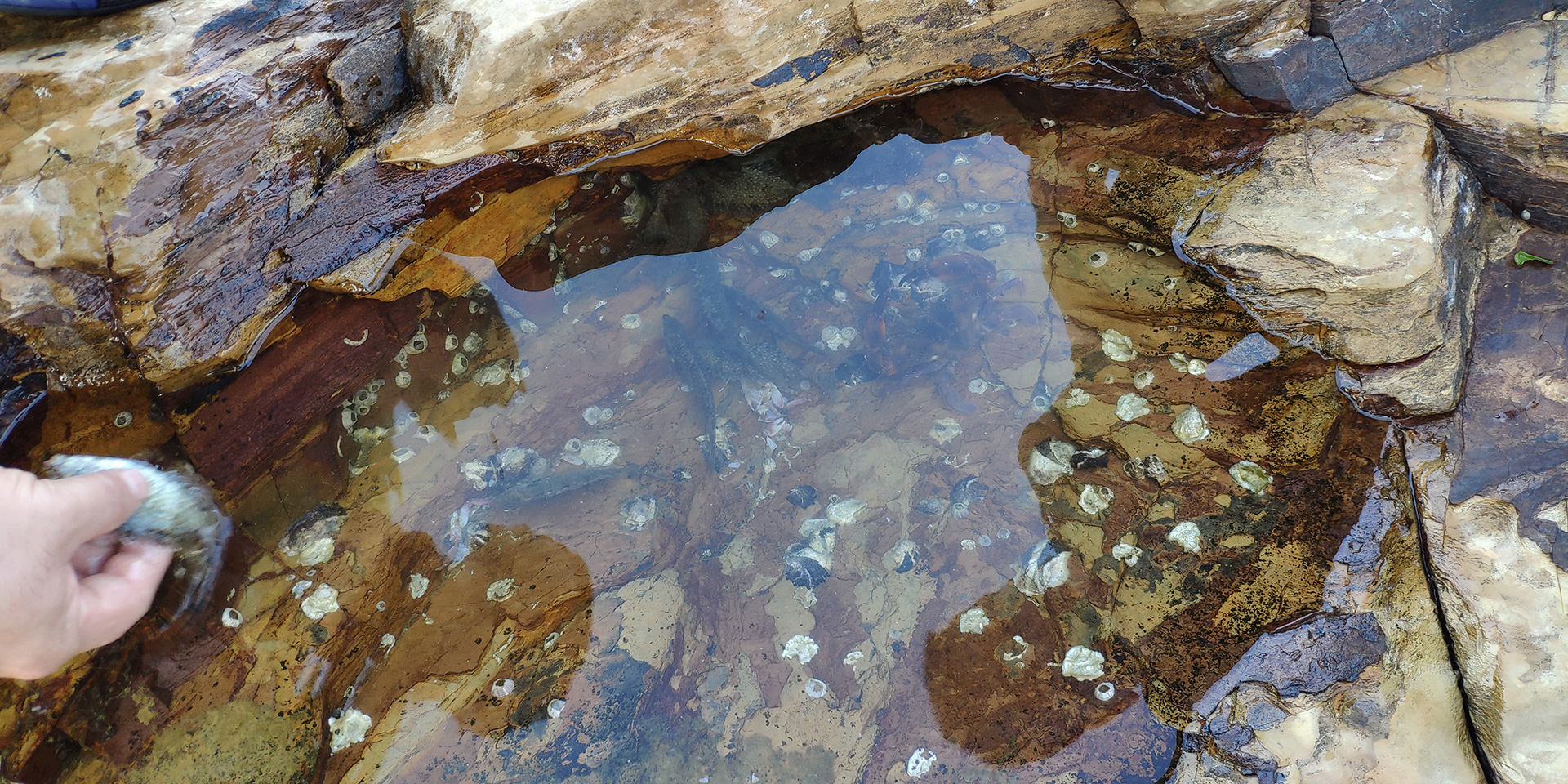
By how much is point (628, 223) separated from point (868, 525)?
1.64 meters

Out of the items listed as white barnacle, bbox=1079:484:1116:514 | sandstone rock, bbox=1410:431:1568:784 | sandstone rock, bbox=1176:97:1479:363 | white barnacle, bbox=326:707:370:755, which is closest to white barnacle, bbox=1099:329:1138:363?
sandstone rock, bbox=1176:97:1479:363

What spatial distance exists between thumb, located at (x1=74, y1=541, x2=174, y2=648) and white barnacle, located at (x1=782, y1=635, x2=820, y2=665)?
193 cm

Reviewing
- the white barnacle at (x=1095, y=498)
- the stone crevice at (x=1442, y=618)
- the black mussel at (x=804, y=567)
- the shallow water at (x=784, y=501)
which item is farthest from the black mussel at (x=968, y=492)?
the stone crevice at (x=1442, y=618)

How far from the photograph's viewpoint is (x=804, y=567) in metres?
2.57

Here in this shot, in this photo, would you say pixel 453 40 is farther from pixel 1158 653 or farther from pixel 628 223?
pixel 1158 653

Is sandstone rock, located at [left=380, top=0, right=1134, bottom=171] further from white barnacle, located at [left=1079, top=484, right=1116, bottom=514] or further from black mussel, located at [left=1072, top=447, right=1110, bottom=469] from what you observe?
white barnacle, located at [left=1079, top=484, right=1116, bottom=514]

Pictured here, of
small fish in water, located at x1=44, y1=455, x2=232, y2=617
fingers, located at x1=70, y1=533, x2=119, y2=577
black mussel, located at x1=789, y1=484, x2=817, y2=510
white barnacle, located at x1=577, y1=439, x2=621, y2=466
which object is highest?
fingers, located at x1=70, y1=533, x2=119, y2=577

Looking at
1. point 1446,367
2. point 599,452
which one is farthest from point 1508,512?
point 599,452

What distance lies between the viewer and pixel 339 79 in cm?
252

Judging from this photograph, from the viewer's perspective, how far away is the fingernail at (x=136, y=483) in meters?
2.05

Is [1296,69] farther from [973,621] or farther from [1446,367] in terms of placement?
→ [973,621]

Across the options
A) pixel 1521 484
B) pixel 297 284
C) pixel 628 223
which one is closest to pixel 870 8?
pixel 628 223

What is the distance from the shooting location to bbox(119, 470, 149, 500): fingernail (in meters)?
2.05

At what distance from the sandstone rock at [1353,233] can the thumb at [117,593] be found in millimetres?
3594
